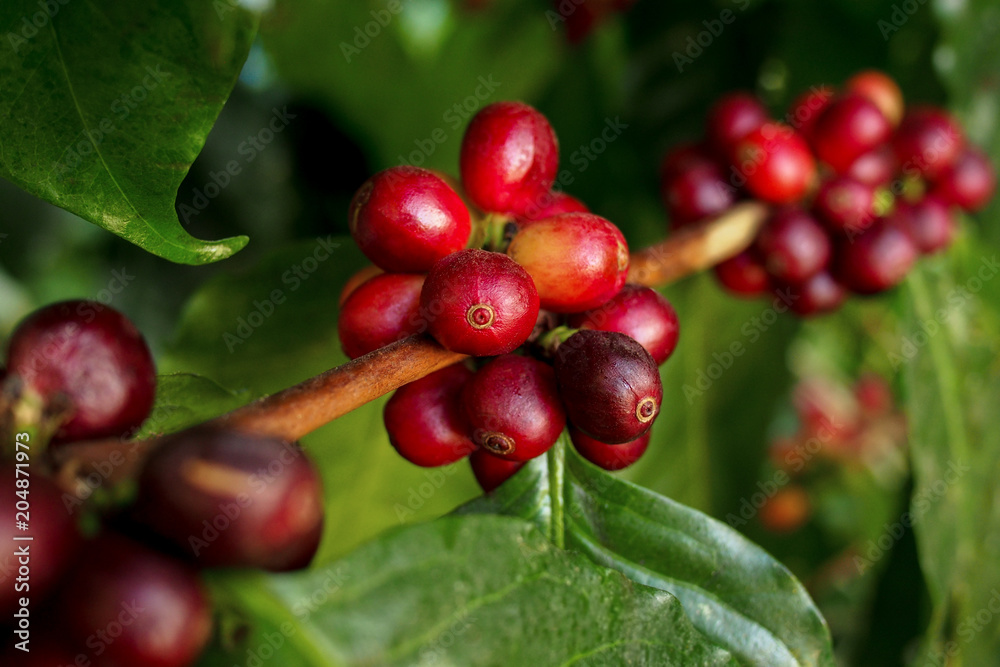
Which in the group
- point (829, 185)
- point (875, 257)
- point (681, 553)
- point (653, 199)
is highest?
point (829, 185)

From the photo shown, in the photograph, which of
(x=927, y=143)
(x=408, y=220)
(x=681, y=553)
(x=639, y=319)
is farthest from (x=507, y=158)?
(x=927, y=143)

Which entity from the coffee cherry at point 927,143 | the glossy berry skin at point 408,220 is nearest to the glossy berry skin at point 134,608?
the glossy berry skin at point 408,220

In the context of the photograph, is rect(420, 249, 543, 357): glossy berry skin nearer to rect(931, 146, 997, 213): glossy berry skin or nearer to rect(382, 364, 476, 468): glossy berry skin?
rect(382, 364, 476, 468): glossy berry skin

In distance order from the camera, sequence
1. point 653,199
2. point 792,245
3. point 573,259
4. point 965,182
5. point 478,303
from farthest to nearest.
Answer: point 653,199, point 965,182, point 792,245, point 573,259, point 478,303

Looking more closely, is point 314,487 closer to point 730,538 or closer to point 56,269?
point 730,538

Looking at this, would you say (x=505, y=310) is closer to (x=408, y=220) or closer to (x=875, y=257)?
(x=408, y=220)

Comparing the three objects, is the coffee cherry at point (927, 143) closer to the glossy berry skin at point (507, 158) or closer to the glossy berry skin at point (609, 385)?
the glossy berry skin at point (507, 158)

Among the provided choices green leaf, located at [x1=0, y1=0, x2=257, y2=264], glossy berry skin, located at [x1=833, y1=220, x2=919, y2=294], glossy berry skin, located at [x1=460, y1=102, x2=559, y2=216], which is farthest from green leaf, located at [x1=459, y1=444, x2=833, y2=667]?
glossy berry skin, located at [x1=833, y1=220, x2=919, y2=294]
